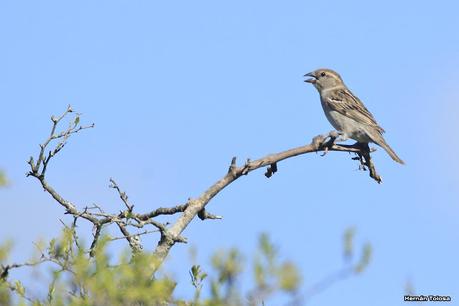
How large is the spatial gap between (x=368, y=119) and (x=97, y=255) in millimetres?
9928

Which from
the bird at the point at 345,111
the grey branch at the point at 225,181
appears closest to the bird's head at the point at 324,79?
the bird at the point at 345,111

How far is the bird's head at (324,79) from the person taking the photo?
15.2 m

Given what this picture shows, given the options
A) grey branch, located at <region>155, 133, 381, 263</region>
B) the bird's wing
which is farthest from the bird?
grey branch, located at <region>155, 133, 381, 263</region>

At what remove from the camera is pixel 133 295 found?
3.80 metres

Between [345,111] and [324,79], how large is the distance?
144 centimetres

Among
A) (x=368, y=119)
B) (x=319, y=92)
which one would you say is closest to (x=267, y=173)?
(x=368, y=119)

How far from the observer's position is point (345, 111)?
46.0ft

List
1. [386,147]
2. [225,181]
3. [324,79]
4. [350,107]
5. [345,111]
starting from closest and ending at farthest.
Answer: [225,181] → [386,147] → [345,111] → [350,107] → [324,79]

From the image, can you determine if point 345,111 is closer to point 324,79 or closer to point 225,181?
point 324,79

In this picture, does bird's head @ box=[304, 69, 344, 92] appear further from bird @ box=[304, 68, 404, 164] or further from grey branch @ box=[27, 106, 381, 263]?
grey branch @ box=[27, 106, 381, 263]

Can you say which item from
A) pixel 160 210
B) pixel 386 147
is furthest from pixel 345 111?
pixel 160 210

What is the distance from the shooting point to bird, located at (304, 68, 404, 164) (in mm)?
13180

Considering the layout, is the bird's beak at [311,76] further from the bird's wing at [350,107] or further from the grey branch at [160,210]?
the grey branch at [160,210]

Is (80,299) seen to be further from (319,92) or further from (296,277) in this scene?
(319,92)
